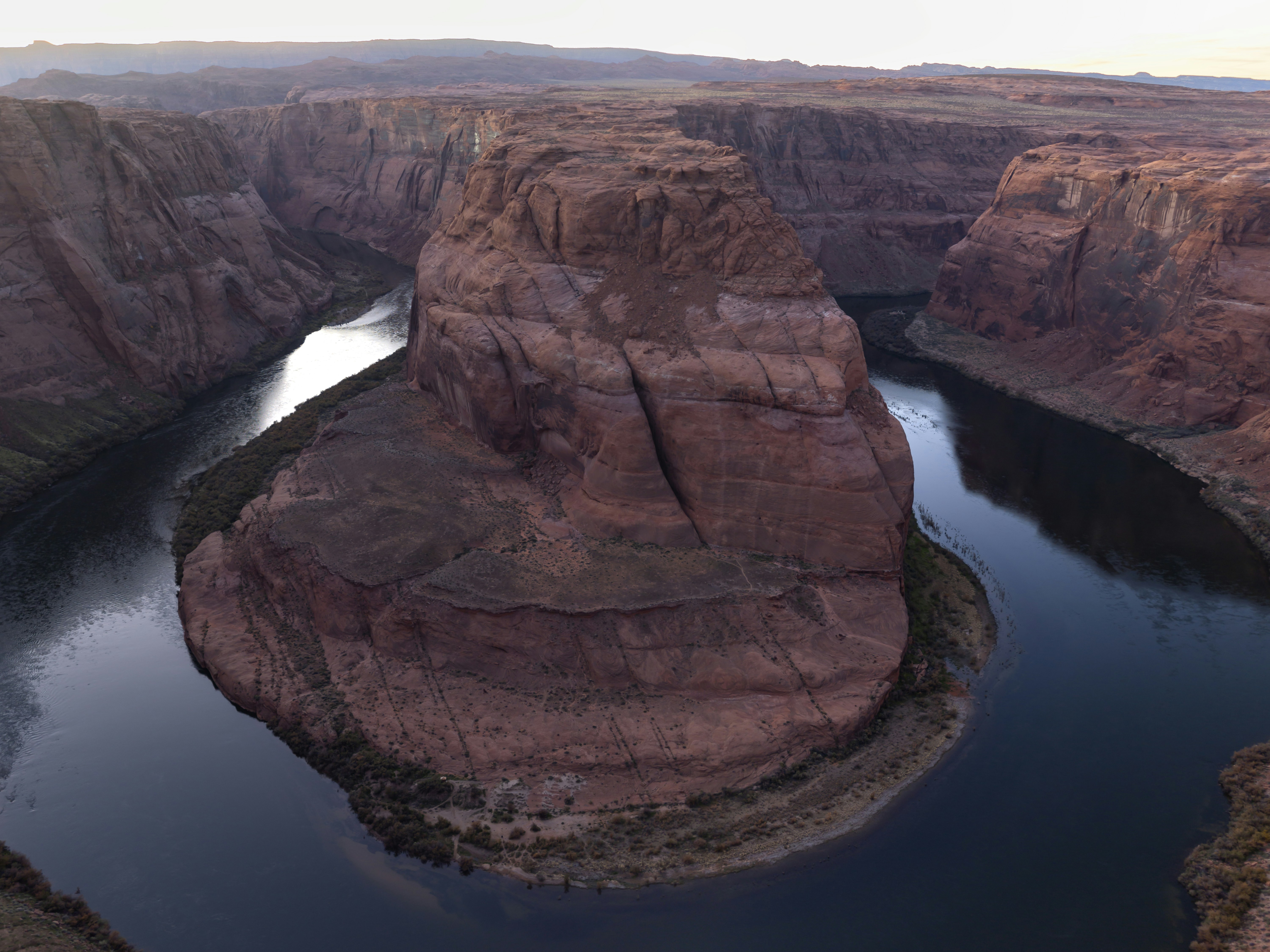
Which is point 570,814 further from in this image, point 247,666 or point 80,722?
point 80,722

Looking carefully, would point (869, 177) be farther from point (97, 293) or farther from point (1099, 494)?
point (97, 293)

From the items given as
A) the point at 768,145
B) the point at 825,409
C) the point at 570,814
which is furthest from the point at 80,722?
the point at 768,145

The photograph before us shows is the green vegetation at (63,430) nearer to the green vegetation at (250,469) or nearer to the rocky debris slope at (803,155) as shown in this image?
the green vegetation at (250,469)

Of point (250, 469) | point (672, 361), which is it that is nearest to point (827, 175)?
point (672, 361)

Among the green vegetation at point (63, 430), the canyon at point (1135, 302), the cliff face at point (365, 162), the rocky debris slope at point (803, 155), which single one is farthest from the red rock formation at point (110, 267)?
the canyon at point (1135, 302)

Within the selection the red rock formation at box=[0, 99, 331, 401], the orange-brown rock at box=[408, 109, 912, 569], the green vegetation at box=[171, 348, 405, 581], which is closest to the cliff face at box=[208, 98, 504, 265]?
the red rock formation at box=[0, 99, 331, 401]

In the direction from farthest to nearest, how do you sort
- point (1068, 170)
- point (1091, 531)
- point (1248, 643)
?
1. point (1068, 170)
2. point (1091, 531)
3. point (1248, 643)
